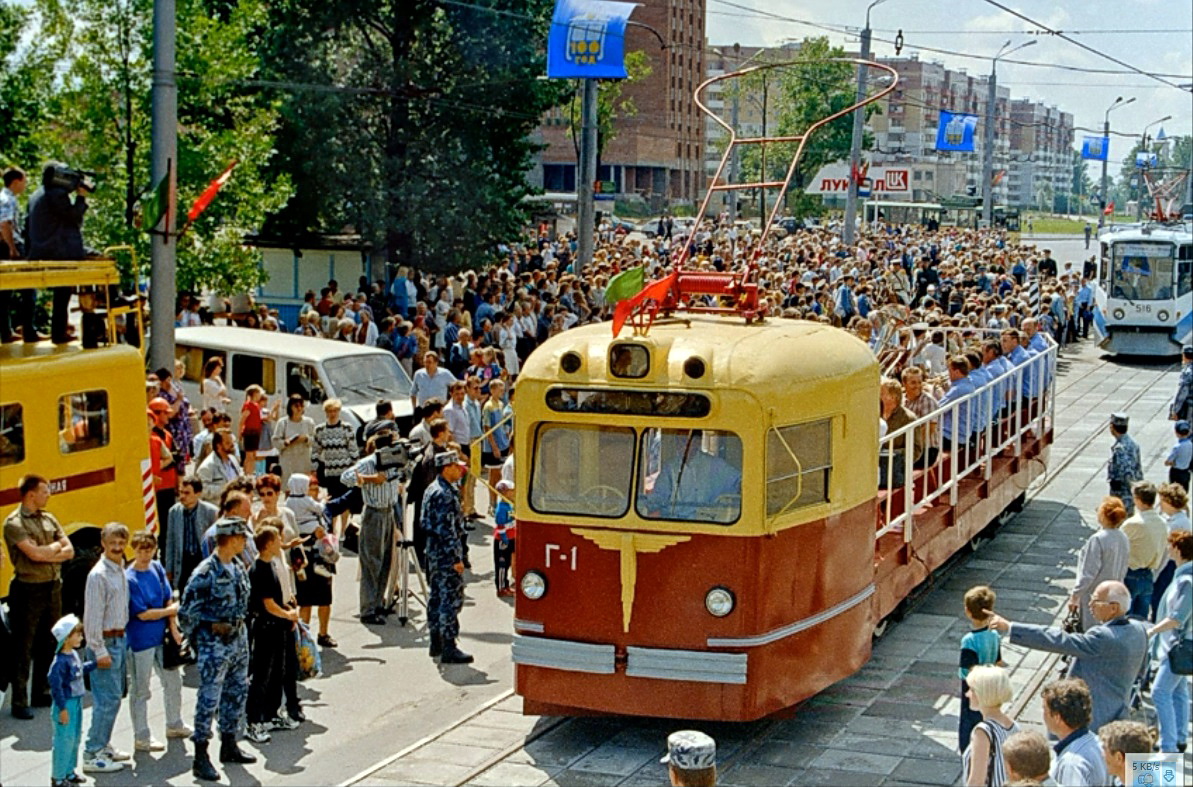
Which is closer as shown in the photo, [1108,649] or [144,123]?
[1108,649]

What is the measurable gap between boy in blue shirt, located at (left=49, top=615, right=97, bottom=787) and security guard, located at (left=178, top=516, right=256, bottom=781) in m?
0.73

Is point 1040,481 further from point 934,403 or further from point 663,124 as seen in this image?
point 663,124

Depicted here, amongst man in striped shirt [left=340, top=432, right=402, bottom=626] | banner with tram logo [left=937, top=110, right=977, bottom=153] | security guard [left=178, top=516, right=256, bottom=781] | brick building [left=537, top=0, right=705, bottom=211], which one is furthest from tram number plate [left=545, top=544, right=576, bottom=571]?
brick building [left=537, top=0, right=705, bottom=211]

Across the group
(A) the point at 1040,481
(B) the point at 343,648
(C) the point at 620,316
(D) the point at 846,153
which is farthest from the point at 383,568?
(D) the point at 846,153

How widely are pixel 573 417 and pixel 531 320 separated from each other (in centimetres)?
1599

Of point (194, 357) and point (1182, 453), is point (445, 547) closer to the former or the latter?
point (1182, 453)

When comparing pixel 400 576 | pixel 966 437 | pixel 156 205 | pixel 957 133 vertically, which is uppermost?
pixel 957 133

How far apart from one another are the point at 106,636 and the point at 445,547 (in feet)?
9.65

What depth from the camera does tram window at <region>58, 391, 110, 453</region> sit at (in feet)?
41.2

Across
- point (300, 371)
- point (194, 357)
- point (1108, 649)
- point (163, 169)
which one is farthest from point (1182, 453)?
point (194, 357)

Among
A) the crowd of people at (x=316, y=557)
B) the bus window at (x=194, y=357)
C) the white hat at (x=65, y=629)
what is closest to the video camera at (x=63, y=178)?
the crowd of people at (x=316, y=557)

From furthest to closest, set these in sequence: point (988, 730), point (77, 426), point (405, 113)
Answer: point (405, 113), point (77, 426), point (988, 730)

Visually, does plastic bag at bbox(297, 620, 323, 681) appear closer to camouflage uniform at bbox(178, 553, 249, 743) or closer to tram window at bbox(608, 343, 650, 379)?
camouflage uniform at bbox(178, 553, 249, 743)

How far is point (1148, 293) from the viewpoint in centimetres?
3362
